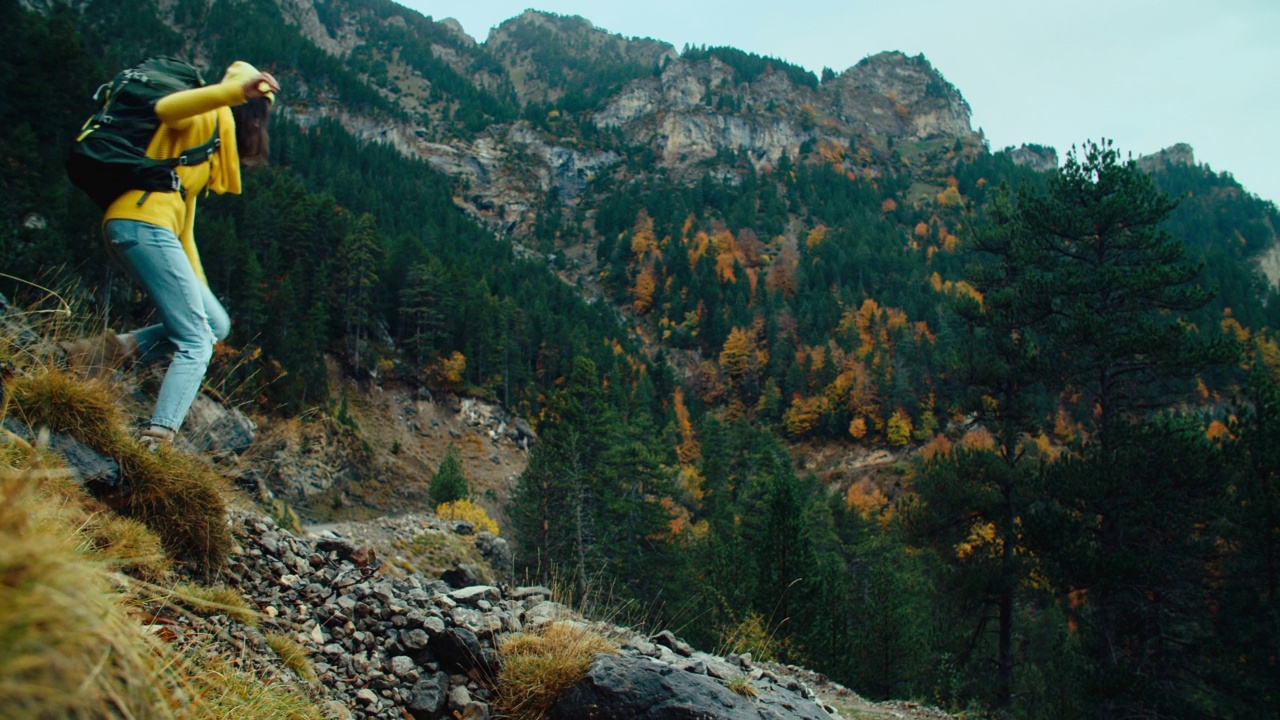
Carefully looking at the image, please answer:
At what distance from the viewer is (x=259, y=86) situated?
338 centimetres

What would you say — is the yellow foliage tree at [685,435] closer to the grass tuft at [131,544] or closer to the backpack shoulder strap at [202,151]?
the backpack shoulder strap at [202,151]

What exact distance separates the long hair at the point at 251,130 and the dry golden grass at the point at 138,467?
1.52 metres

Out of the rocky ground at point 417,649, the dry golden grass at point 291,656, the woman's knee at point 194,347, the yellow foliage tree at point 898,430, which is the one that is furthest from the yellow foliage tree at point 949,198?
the dry golden grass at point 291,656

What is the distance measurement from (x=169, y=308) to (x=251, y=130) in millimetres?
1154

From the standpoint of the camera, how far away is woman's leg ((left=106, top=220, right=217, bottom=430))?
3230mm

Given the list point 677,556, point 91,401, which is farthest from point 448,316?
point 91,401

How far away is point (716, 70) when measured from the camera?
635 ft

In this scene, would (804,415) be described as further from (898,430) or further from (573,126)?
(573,126)

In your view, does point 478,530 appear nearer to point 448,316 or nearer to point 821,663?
point 821,663

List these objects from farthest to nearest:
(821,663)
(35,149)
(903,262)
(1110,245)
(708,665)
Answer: (903,262)
(35,149)
(821,663)
(1110,245)
(708,665)

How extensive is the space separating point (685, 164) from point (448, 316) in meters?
121

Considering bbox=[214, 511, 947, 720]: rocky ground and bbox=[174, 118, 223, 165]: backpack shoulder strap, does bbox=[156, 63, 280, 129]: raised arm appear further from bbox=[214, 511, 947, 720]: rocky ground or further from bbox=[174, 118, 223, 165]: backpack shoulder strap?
bbox=[214, 511, 947, 720]: rocky ground

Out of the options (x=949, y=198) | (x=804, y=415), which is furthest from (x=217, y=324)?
(x=949, y=198)

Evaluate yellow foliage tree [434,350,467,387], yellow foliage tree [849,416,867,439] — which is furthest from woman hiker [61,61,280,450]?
yellow foliage tree [849,416,867,439]
